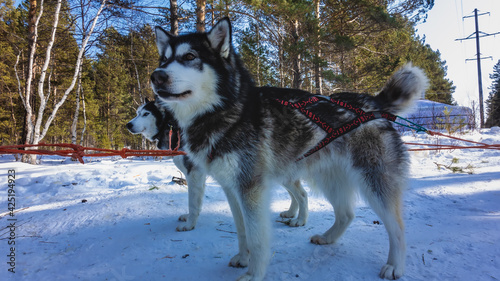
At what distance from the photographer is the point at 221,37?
1.89 meters

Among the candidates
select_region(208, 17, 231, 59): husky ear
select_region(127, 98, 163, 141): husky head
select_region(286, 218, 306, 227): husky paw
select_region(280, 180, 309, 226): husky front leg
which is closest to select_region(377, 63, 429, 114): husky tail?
select_region(280, 180, 309, 226): husky front leg

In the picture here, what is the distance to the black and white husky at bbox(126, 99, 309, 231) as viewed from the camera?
2.88 metres

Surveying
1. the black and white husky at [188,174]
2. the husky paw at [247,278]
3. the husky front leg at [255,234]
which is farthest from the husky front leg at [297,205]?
the husky paw at [247,278]

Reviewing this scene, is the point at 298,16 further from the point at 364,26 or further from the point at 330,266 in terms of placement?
the point at 330,266

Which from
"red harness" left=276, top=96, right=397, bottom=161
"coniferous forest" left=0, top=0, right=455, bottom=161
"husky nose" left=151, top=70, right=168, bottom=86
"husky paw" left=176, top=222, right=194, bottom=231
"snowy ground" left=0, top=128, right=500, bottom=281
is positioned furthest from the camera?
"coniferous forest" left=0, top=0, right=455, bottom=161

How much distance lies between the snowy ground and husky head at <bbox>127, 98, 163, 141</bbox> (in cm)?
99

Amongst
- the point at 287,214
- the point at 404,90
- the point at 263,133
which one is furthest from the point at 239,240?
the point at 404,90

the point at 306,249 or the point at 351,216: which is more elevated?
the point at 351,216

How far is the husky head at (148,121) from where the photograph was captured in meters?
3.58

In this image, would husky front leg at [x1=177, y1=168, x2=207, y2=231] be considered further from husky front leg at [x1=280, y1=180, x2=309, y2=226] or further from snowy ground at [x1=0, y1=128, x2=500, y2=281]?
husky front leg at [x1=280, y1=180, x2=309, y2=226]

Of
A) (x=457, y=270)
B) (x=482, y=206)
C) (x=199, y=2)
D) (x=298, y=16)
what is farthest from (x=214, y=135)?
(x=298, y=16)

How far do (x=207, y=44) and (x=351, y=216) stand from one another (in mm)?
2060

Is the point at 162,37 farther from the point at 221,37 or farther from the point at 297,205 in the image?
the point at 297,205

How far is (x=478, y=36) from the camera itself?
74.3ft
